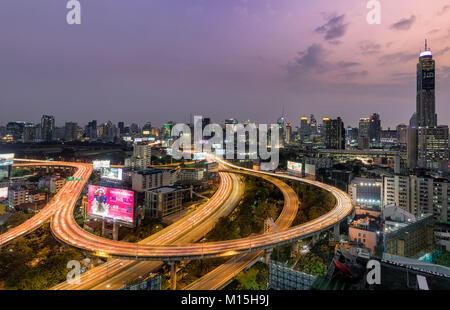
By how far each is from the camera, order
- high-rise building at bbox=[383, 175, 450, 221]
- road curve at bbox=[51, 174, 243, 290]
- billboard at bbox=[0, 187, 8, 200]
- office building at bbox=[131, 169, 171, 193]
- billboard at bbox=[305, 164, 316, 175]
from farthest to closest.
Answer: billboard at bbox=[305, 164, 316, 175], office building at bbox=[131, 169, 171, 193], billboard at bbox=[0, 187, 8, 200], high-rise building at bbox=[383, 175, 450, 221], road curve at bbox=[51, 174, 243, 290]

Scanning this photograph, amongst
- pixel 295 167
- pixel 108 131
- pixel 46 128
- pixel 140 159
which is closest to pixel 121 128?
pixel 108 131

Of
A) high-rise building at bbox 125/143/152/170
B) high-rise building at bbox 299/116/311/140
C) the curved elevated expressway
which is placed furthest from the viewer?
high-rise building at bbox 299/116/311/140

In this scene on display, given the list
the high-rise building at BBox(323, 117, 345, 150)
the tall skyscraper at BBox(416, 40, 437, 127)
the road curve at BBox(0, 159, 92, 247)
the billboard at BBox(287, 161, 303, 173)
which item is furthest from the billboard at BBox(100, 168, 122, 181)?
the tall skyscraper at BBox(416, 40, 437, 127)

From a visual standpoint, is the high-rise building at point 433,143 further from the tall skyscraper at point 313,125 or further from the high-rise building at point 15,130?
the high-rise building at point 15,130

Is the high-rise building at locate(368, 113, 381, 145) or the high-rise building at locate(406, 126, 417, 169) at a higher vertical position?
the high-rise building at locate(368, 113, 381, 145)

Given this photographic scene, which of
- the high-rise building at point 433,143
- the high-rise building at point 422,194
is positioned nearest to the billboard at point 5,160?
the high-rise building at point 422,194

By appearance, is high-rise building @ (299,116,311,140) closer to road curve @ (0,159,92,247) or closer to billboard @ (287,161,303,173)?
billboard @ (287,161,303,173)
